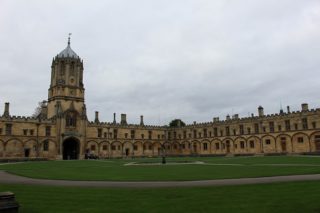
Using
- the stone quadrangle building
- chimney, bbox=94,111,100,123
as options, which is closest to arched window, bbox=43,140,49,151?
the stone quadrangle building

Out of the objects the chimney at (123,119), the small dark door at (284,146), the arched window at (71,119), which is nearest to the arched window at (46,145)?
the arched window at (71,119)

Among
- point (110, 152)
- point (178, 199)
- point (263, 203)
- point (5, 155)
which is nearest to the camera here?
point (263, 203)

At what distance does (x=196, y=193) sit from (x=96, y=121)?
5620cm

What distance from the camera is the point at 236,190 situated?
36.8 ft

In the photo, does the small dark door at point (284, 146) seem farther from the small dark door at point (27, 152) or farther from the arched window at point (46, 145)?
the small dark door at point (27, 152)

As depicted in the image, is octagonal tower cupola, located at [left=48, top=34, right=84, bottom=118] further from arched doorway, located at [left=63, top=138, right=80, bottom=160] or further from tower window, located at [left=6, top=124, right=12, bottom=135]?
tower window, located at [left=6, top=124, right=12, bottom=135]

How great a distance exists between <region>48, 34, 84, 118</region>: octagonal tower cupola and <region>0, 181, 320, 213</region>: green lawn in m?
50.5

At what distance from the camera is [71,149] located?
6056cm

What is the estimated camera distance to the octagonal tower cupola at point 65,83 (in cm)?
6047

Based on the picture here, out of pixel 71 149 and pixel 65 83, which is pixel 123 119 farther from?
pixel 65 83

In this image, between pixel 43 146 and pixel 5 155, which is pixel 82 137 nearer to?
pixel 43 146

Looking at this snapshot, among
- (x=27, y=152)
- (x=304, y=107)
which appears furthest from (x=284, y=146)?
(x=27, y=152)

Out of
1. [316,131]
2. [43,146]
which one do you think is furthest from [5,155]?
[316,131]

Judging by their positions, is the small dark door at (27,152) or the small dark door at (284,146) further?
the small dark door at (284,146)
